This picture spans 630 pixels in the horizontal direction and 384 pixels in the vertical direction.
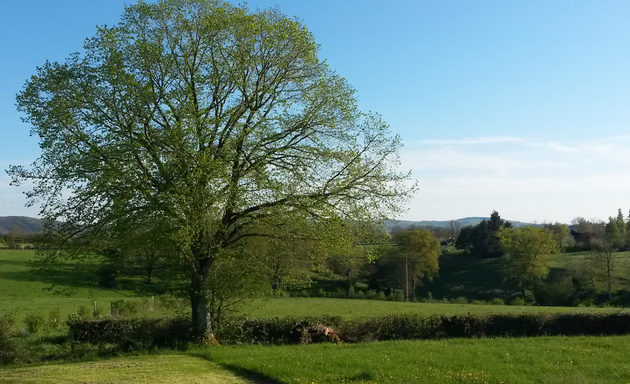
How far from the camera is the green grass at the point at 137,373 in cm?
1302

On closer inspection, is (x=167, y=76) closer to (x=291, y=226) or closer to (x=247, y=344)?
(x=291, y=226)

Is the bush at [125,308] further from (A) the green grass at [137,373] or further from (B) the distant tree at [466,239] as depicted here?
(B) the distant tree at [466,239]

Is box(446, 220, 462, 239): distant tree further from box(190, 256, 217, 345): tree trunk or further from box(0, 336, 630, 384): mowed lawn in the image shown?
box(190, 256, 217, 345): tree trunk

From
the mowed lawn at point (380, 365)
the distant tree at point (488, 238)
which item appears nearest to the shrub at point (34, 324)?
the mowed lawn at point (380, 365)

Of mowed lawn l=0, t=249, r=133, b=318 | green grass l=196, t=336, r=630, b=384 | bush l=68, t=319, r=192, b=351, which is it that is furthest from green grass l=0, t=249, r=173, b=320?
green grass l=196, t=336, r=630, b=384

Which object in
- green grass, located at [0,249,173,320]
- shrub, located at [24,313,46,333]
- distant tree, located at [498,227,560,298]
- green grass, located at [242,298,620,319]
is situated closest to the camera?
shrub, located at [24,313,46,333]

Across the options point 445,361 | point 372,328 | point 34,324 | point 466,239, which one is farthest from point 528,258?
point 34,324

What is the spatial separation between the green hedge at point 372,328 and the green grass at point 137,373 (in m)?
4.58

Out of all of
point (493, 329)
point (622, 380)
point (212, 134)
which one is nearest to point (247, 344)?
point (212, 134)

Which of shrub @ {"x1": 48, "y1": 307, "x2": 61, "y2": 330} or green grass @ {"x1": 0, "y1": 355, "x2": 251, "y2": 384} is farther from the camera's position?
shrub @ {"x1": 48, "y1": 307, "x2": 61, "y2": 330}

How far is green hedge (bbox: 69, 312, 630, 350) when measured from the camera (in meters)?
22.2

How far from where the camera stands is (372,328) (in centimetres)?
2278

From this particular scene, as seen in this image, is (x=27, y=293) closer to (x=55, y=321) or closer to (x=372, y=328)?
(x=55, y=321)

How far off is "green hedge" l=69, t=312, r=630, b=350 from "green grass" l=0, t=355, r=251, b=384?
4584 millimetres
